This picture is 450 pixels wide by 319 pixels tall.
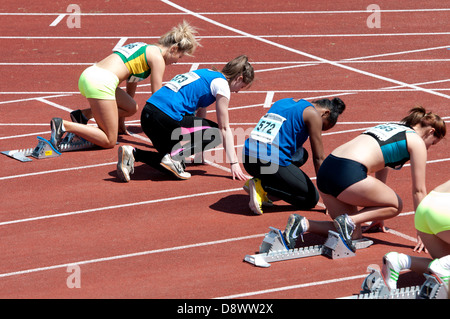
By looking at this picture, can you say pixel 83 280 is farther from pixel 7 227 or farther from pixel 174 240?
pixel 7 227

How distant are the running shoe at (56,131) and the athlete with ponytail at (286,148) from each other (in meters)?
2.61

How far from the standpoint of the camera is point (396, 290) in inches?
229

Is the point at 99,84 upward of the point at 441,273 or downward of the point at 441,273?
upward

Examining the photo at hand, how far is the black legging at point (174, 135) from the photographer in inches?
341

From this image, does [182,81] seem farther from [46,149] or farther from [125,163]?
[46,149]

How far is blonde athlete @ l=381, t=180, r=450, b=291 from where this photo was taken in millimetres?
5680

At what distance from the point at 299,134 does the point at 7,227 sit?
2848mm

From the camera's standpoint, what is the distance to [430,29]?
15.4 m

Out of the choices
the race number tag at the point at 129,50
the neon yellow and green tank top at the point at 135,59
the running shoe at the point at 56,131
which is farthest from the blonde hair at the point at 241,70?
the running shoe at the point at 56,131

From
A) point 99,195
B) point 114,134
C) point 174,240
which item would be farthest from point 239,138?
point 174,240

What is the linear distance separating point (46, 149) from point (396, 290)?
5104mm

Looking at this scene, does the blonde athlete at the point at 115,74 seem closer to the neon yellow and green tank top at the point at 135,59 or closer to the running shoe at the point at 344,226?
the neon yellow and green tank top at the point at 135,59

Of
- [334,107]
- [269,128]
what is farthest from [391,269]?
[269,128]

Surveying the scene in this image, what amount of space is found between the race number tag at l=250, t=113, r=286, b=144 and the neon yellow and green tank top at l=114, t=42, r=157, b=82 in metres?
2.32
